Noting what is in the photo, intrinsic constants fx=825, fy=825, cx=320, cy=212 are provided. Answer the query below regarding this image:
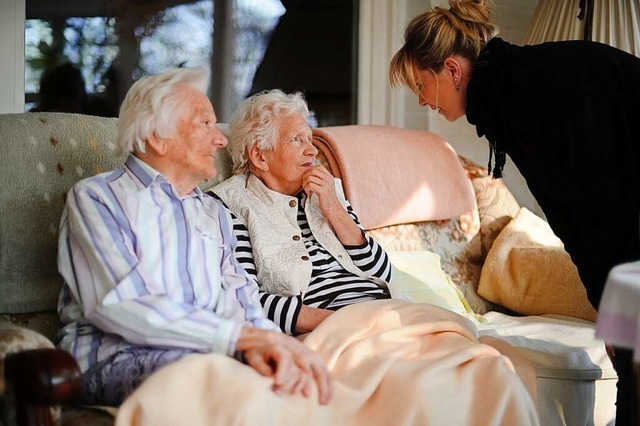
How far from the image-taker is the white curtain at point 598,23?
9.64 feet

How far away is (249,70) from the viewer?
307 cm

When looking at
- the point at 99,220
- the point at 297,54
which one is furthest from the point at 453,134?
the point at 99,220

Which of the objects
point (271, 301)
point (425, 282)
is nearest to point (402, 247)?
point (425, 282)

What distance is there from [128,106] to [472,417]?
0.99 metres

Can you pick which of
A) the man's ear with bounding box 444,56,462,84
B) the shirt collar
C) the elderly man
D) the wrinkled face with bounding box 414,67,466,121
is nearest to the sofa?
the elderly man

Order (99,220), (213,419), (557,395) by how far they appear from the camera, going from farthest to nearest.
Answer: (557,395) → (99,220) → (213,419)

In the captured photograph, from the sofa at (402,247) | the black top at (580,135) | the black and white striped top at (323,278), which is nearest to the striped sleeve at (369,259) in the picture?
the black and white striped top at (323,278)

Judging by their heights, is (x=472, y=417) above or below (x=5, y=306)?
below

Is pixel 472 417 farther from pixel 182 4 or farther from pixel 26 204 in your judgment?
pixel 182 4

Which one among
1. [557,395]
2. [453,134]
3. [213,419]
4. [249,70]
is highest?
[249,70]

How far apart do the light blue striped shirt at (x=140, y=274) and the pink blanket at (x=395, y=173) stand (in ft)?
2.71

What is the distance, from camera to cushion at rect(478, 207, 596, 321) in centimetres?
263

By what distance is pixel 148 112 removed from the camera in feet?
5.88

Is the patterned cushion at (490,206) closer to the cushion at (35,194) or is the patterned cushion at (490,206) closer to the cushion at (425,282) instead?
the cushion at (425,282)
